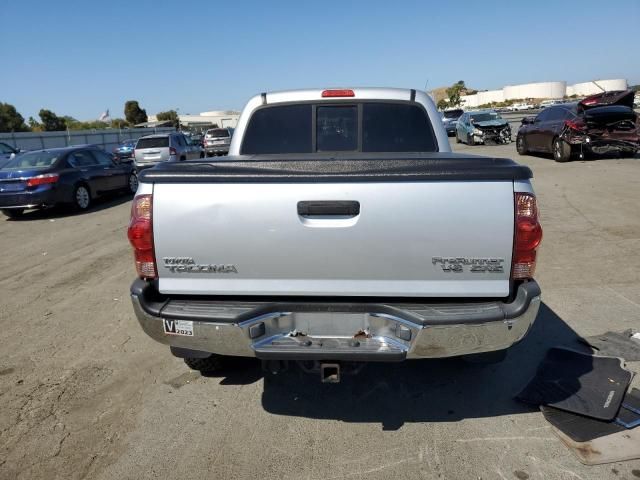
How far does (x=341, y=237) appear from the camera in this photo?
2580 mm

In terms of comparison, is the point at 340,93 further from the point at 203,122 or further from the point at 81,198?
the point at 203,122

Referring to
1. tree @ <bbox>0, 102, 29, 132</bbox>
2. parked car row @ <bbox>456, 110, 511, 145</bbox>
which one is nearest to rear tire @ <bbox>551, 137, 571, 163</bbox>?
parked car row @ <bbox>456, 110, 511, 145</bbox>

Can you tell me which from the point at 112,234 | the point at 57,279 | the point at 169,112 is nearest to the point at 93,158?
the point at 112,234

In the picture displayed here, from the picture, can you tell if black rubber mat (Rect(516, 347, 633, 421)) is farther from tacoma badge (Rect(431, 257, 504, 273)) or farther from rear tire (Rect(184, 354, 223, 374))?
rear tire (Rect(184, 354, 223, 374))

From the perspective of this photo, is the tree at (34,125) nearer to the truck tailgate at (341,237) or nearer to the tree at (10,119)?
the tree at (10,119)

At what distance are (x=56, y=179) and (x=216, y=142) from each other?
660 inches

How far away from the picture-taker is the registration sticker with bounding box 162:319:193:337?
2674mm

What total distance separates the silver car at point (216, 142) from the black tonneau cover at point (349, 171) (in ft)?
78.5

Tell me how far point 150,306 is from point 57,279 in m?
4.43

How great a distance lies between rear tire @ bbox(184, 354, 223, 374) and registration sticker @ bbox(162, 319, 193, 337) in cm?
92

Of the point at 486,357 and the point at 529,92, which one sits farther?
the point at 529,92

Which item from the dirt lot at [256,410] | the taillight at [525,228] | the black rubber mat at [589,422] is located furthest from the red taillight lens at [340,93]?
the black rubber mat at [589,422]

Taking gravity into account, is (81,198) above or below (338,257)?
below

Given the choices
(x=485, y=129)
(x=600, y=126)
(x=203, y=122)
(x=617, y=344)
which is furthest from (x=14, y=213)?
(x=203, y=122)
